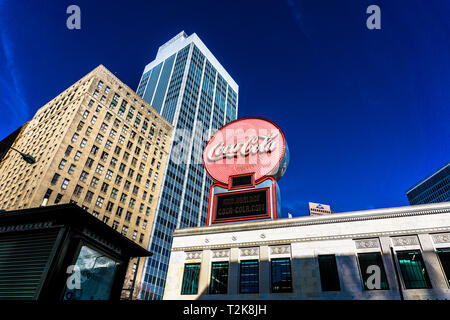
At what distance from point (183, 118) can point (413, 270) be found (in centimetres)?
8816

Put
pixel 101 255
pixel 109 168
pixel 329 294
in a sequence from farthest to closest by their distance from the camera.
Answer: pixel 109 168
pixel 329 294
pixel 101 255

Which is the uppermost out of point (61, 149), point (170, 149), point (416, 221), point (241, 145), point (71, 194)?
point (170, 149)

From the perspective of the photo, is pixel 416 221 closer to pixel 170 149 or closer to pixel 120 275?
pixel 120 275

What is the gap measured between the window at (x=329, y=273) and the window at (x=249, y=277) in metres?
5.05

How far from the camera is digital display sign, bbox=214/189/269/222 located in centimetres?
2591

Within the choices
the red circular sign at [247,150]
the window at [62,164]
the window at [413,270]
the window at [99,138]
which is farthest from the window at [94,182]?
the window at [413,270]

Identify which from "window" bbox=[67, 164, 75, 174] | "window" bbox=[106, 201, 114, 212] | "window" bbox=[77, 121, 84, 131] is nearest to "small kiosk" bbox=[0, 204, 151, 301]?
"window" bbox=[67, 164, 75, 174]

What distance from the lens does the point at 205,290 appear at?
23.4m

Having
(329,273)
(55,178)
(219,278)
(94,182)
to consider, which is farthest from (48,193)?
(329,273)

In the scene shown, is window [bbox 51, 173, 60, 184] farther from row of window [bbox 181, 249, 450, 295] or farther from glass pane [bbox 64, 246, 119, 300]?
glass pane [bbox 64, 246, 119, 300]

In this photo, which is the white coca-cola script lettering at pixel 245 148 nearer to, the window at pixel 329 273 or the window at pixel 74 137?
the window at pixel 329 273
